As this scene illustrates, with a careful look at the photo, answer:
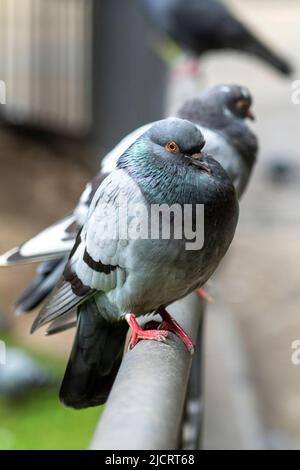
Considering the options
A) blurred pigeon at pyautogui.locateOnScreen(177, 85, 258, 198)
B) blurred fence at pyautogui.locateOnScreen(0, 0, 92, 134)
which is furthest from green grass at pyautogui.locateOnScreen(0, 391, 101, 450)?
blurred fence at pyautogui.locateOnScreen(0, 0, 92, 134)

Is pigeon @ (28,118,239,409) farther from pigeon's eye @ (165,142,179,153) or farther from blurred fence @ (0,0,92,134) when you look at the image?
blurred fence @ (0,0,92,134)

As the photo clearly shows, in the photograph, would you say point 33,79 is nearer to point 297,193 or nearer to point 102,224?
point 297,193

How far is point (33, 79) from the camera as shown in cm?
1193

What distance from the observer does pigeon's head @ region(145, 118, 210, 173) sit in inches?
109

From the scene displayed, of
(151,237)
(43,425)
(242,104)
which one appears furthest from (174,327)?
(43,425)

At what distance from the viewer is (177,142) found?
2.77 m

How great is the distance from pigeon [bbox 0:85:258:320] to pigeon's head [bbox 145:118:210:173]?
0.88m

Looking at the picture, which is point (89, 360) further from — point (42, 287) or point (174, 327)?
point (42, 287)

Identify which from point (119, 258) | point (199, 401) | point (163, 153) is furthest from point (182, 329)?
point (199, 401)

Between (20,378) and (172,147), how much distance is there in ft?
15.3

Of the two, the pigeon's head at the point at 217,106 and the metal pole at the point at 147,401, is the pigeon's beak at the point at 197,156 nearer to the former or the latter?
the metal pole at the point at 147,401

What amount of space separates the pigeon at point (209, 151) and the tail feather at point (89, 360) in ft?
2.12

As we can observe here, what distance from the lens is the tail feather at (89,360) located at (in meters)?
3.07
